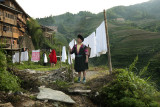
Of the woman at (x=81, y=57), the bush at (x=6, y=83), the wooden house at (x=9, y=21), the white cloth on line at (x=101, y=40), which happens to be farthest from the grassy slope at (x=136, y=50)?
the bush at (x=6, y=83)

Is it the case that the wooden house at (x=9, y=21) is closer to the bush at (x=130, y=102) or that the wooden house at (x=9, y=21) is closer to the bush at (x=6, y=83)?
the bush at (x=6, y=83)

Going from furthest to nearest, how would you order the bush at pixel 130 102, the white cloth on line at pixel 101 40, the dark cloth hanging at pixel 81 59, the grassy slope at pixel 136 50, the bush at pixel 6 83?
the grassy slope at pixel 136 50
the white cloth on line at pixel 101 40
the dark cloth hanging at pixel 81 59
the bush at pixel 6 83
the bush at pixel 130 102

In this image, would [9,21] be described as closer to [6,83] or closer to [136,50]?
[6,83]

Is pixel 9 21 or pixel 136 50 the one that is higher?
pixel 9 21

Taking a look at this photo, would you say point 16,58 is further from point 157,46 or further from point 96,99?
point 157,46

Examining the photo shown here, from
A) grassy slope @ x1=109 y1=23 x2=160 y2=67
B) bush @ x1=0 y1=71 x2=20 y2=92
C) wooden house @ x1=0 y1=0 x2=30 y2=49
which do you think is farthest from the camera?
grassy slope @ x1=109 y1=23 x2=160 y2=67

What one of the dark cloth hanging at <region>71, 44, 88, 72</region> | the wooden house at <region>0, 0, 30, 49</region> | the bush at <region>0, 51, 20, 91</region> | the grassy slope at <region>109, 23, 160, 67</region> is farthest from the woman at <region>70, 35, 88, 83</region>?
the grassy slope at <region>109, 23, 160, 67</region>

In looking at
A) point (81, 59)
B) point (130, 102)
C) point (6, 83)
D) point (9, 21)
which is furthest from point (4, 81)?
point (9, 21)

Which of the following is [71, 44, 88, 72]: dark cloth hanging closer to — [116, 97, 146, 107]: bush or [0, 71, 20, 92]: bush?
[0, 71, 20, 92]: bush

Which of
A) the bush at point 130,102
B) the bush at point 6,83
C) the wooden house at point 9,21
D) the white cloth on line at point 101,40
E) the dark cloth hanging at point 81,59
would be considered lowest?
the bush at point 130,102

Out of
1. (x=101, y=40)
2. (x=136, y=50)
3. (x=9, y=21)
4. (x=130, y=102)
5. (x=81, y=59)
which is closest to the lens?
(x=130, y=102)

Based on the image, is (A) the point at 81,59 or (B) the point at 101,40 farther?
(B) the point at 101,40

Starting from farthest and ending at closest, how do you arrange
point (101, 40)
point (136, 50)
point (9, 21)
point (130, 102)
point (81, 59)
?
1. point (136, 50)
2. point (9, 21)
3. point (101, 40)
4. point (81, 59)
5. point (130, 102)

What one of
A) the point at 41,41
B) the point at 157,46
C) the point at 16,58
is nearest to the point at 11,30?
the point at 16,58
